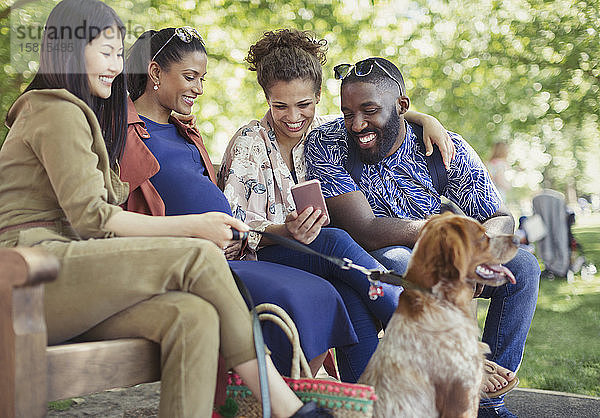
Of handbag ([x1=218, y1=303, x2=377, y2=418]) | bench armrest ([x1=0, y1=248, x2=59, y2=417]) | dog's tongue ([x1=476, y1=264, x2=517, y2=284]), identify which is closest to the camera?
bench armrest ([x1=0, y1=248, x2=59, y2=417])

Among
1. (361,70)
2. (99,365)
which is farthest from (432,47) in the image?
(99,365)

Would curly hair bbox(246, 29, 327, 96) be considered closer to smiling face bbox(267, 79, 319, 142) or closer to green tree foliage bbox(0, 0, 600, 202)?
smiling face bbox(267, 79, 319, 142)

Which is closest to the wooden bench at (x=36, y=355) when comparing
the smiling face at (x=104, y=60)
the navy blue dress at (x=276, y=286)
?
the navy blue dress at (x=276, y=286)

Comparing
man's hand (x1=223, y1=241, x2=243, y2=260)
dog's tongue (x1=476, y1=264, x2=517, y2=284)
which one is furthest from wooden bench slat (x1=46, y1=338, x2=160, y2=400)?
dog's tongue (x1=476, y1=264, x2=517, y2=284)

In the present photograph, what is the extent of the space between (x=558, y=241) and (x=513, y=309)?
778 centimetres

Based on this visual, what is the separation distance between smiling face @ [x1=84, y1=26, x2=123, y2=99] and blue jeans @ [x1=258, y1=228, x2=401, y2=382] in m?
1.21

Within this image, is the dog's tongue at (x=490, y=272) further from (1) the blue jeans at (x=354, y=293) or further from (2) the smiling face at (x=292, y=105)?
(2) the smiling face at (x=292, y=105)

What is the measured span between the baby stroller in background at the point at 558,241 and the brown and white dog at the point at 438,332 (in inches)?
344

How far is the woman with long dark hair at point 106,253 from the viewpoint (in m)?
2.10

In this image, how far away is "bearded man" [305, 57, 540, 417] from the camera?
337 cm

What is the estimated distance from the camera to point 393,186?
11.9ft

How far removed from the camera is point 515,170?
3288 centimetres

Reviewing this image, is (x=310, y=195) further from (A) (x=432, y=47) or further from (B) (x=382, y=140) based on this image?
(A) (x=432, y=47)

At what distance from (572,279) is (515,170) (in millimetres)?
23475
